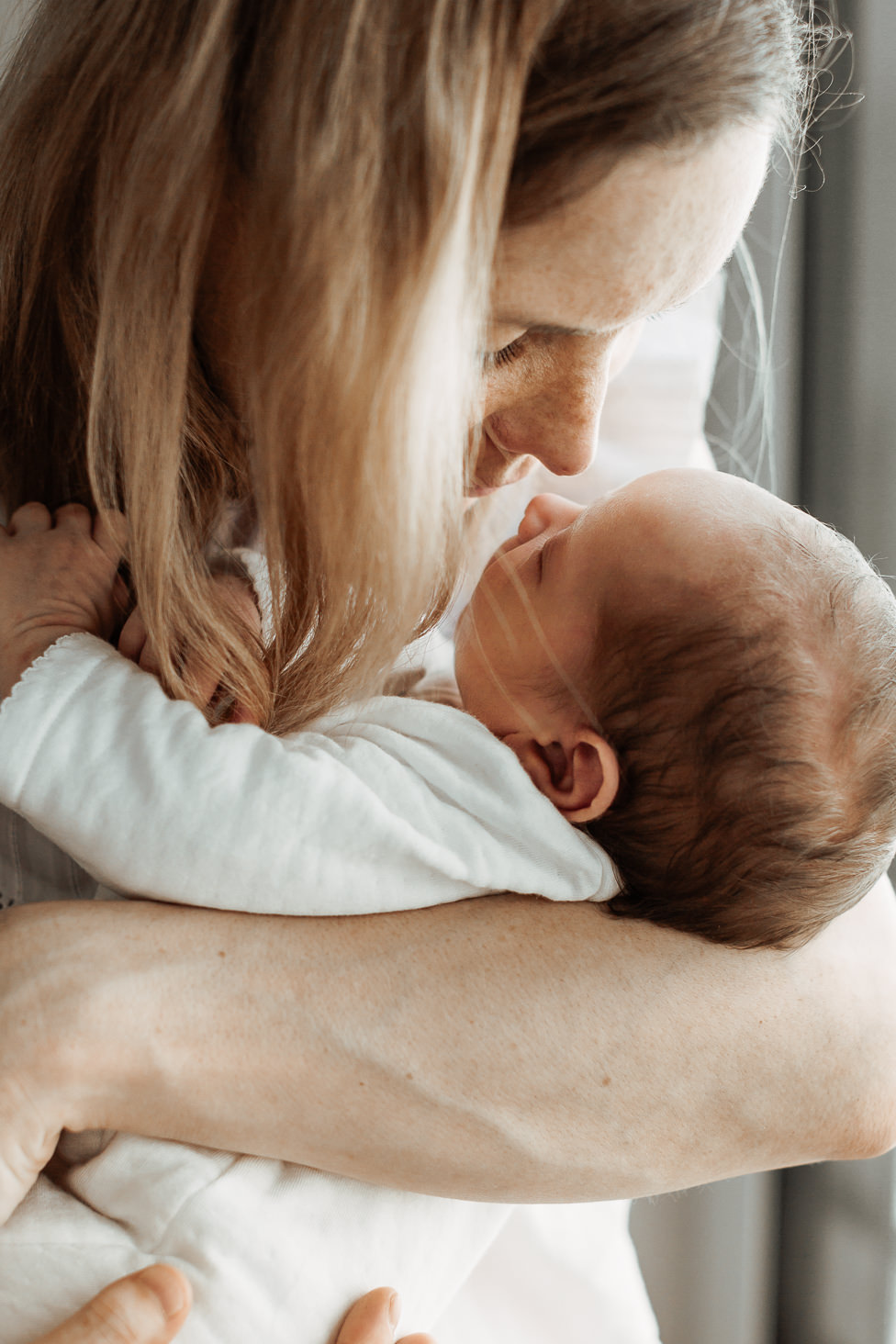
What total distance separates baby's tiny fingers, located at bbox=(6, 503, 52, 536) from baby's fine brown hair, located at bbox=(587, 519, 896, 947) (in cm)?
44

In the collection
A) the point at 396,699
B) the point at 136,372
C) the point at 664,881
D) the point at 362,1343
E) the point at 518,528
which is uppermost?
the point at 136,372

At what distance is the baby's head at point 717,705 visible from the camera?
2.40ft

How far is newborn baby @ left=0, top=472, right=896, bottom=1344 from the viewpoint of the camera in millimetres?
685

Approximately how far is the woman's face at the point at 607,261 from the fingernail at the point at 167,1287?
622 mm

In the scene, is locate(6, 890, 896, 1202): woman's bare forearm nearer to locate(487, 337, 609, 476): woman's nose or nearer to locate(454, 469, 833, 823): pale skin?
locate(454, 469, 833, 823): pale skin

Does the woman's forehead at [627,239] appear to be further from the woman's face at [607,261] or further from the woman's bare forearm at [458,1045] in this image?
the woman's bare forearm at [458,1045]

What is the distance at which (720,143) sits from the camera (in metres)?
0.63

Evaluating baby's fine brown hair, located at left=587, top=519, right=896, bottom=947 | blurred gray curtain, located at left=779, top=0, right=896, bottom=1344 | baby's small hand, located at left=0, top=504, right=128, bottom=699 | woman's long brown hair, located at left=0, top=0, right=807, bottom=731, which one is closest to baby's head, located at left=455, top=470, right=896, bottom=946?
baby's fine brown hair, located at left=587, top=519, right=896, bottom=947

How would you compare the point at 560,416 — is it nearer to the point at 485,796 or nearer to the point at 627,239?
the point at 627,239

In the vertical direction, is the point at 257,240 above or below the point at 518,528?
above

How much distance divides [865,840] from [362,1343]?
1.64 feet

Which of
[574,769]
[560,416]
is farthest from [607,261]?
[574,769]

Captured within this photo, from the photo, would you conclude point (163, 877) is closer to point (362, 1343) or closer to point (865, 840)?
point (362, 1343)

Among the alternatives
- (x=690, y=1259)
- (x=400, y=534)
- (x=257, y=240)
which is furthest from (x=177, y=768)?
(x=690, y=1259)
